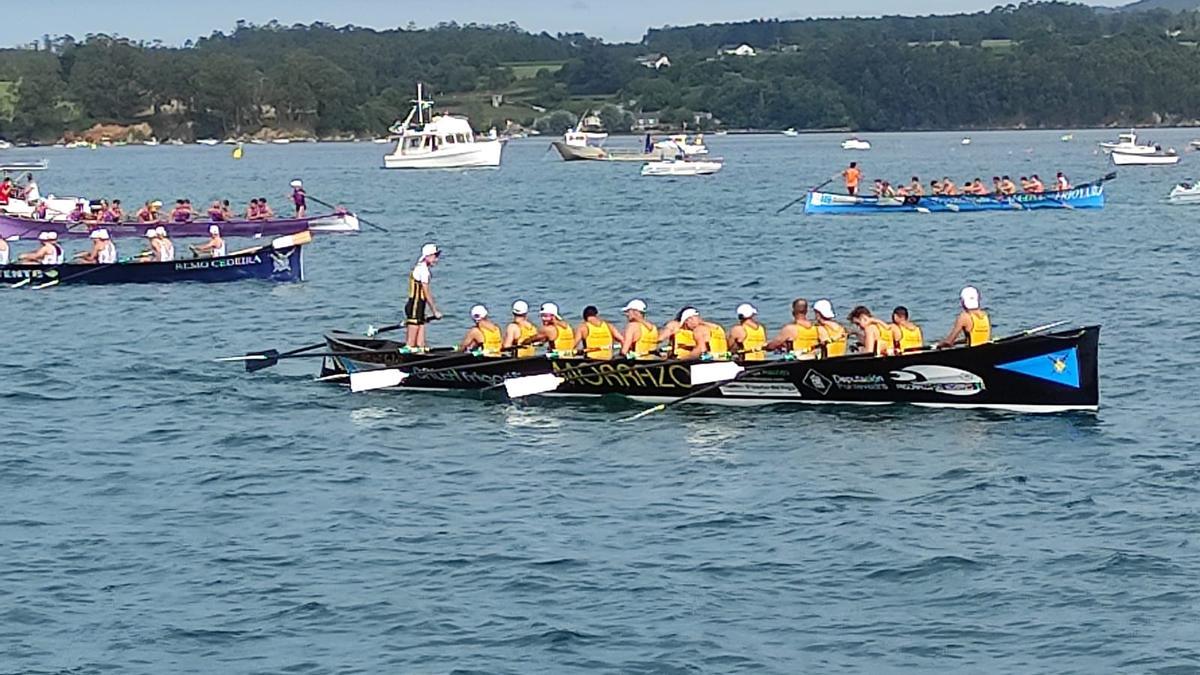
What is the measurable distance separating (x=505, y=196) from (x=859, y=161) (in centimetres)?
5196

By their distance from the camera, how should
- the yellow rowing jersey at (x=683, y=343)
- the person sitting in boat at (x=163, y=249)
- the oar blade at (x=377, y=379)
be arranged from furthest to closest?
1. the person sitting in boat at (x=163, y=249)
2. the oar blade at (x=377, y=379)
3. the yellow rowing jersey at (x=683, y=343)

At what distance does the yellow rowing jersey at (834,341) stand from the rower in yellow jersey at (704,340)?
1398 millimetres

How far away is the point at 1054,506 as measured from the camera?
2225 centimetres

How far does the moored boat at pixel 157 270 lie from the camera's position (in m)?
45.5

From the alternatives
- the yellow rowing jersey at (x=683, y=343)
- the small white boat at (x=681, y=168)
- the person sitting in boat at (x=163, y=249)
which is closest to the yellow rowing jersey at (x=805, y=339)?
A: the yellow rowing jersey at (x=683, y=343)

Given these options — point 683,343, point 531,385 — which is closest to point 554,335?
point 531,385

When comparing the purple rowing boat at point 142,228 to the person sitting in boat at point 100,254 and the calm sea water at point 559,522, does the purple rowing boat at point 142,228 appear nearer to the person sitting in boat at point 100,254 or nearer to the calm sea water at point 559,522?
the person sitting in boat at point 100,254

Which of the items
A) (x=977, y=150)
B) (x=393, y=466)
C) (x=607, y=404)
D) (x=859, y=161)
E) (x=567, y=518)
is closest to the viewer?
(x=567, y=518)

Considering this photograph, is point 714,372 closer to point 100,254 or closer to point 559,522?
point 559,522

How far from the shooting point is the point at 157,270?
151 ft

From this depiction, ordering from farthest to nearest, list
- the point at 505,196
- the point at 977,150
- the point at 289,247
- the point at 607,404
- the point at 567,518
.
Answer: the point at 977,150
the point at 505,196
the point at 289,247
the point at 607,404
the point at 567,518

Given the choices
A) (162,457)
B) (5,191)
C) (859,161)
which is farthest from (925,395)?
(859,161)

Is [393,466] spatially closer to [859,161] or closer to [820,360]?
[820,360]

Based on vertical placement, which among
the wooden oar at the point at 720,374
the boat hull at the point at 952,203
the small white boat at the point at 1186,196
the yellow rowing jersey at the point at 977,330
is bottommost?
the small white boat at the point at 1186,196
